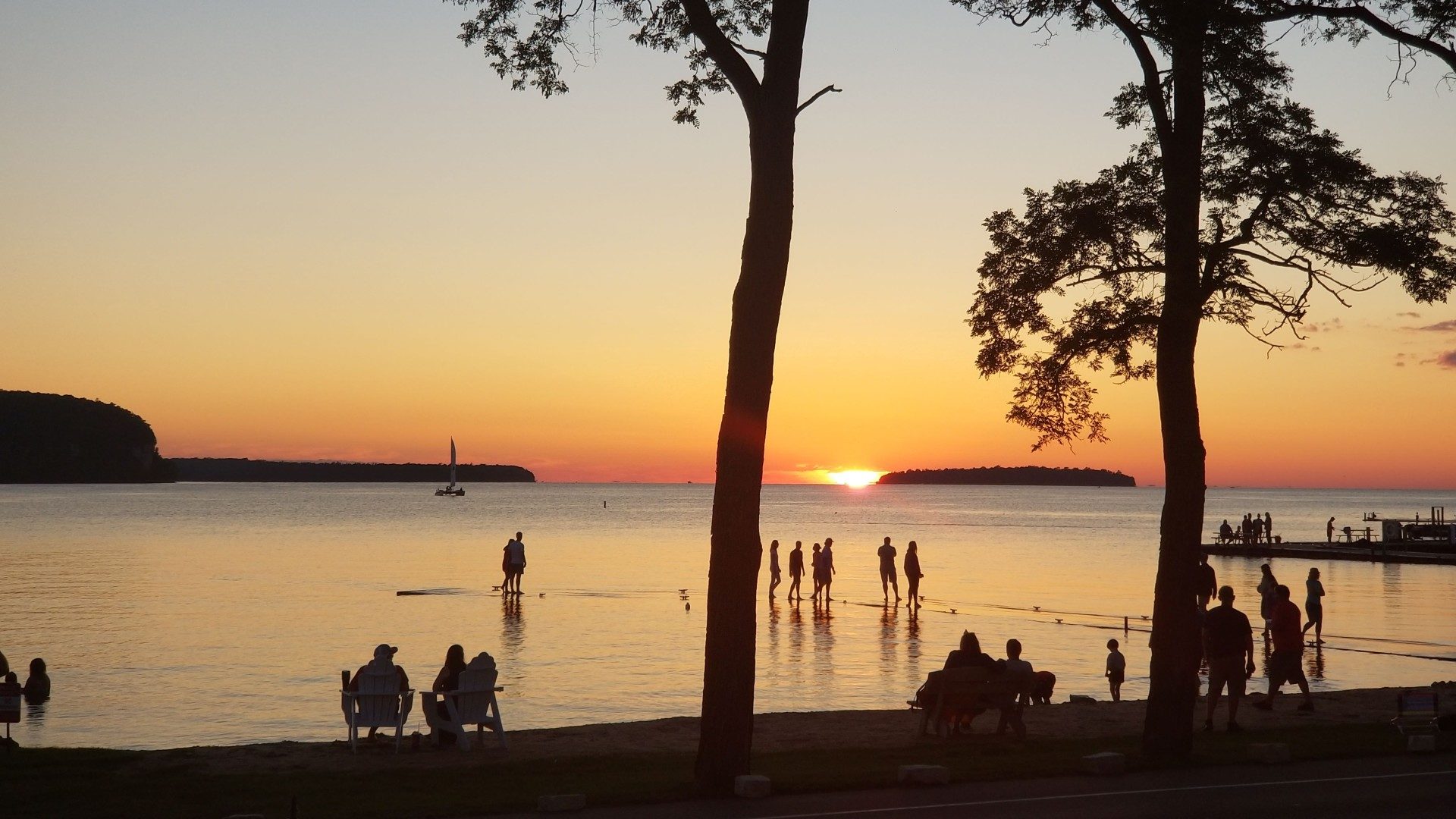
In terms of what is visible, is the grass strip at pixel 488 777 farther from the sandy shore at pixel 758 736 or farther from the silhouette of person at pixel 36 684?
the silhouette of person at pixel 36 684

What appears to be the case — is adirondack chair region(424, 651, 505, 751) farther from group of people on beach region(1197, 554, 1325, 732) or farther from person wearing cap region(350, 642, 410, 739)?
group of people on beach region(1197, 554, 1325, 732)

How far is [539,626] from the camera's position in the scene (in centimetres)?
3042

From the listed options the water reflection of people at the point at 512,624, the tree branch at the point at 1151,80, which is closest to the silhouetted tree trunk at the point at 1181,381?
the tree branch at the point at 1151,80

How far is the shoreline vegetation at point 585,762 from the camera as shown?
416 inches

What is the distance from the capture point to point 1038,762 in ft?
40.2

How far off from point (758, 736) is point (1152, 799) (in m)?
5.59

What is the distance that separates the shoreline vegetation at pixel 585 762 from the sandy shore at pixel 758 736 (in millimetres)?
33

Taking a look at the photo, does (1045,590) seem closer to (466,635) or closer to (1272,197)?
(466,635)

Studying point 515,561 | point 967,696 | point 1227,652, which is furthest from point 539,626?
point 1227,652

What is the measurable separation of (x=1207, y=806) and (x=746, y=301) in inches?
220

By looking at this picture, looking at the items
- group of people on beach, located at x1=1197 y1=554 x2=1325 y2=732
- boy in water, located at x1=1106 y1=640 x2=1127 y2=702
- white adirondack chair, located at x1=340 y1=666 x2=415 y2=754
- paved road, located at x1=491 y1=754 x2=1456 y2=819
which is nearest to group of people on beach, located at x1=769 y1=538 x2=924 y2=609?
boy in water, located at x1=1106 y1=640 x2=1127 y2=702

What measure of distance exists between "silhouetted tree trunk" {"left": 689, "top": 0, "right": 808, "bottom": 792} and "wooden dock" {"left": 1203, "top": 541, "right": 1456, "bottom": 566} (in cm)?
5530

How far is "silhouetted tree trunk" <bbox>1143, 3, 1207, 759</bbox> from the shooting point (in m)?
13.0

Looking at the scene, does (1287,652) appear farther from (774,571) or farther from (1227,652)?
(774,571)
